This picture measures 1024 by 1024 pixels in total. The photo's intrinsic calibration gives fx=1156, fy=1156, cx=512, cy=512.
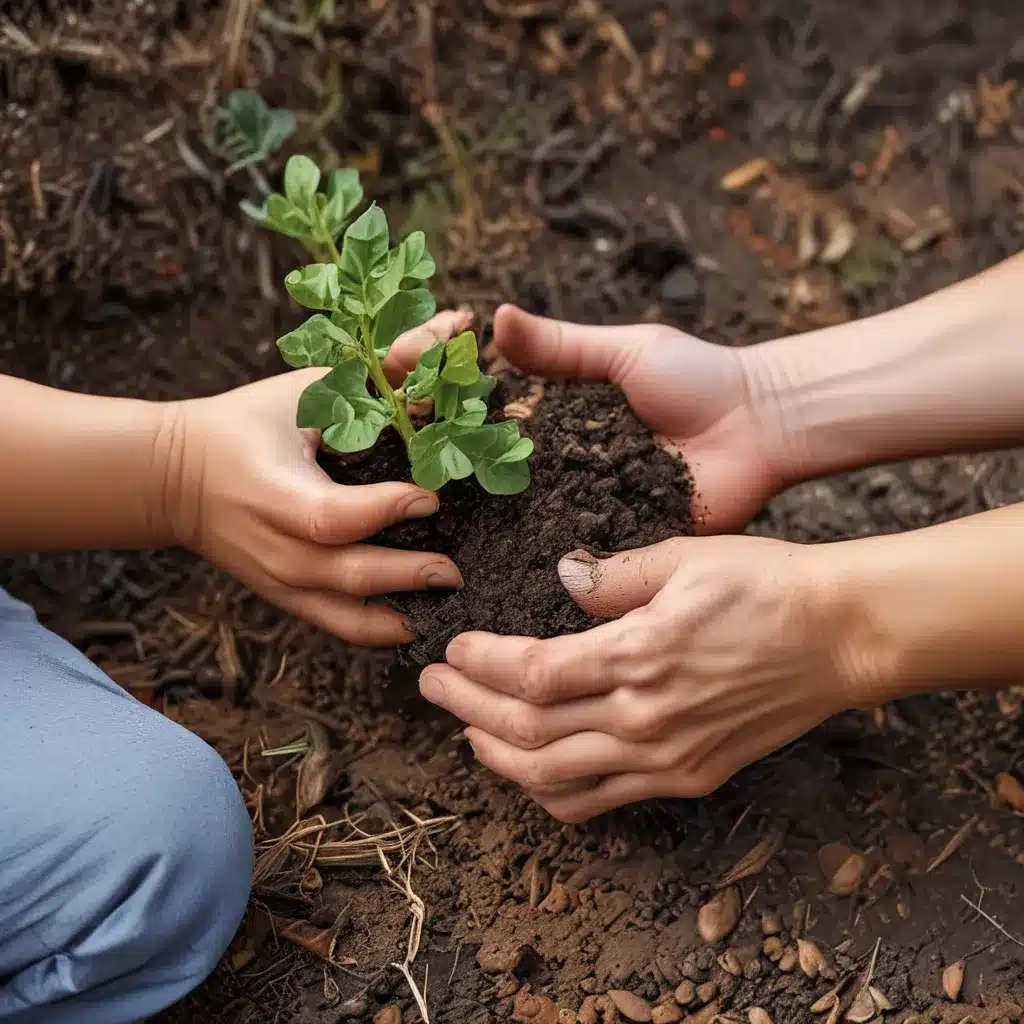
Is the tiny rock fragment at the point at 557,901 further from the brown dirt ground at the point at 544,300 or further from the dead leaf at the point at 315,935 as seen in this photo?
the dead leaf at the point at 315,935

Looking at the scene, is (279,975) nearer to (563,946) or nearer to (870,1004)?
(563,946)

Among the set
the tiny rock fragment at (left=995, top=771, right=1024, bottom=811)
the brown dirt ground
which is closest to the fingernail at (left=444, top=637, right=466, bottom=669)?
the brown dirt ground

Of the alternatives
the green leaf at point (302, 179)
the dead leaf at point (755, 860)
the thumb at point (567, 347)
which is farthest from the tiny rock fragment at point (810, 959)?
the green leaf at point (302, 179)

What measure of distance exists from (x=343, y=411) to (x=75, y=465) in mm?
424

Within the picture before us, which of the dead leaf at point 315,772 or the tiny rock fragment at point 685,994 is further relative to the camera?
the dead leaf at point 315,772

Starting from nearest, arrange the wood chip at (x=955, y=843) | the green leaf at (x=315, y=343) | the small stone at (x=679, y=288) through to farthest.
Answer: the green leaf at (x=315, y=343)
the wood chip at (x=955, y=843)
the small stone at (x=679, y=288)

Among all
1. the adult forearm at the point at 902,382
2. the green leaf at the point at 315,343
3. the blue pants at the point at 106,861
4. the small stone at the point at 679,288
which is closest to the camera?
the blue pants at the point at 106,861

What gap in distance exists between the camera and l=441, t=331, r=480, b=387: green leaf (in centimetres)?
137

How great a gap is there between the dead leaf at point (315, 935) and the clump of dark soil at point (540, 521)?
36cm

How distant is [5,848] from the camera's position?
127cm

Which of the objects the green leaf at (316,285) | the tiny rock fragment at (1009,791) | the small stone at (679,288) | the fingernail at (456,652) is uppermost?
the green leaf at (316,285)

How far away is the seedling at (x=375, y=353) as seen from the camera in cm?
137

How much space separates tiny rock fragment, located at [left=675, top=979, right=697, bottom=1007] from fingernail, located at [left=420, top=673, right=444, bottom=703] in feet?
1.54

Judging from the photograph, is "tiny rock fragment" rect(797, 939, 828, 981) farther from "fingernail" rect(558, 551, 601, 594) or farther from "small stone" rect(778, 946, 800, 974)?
"fingernail" rect(558, 551, 601, 594)
